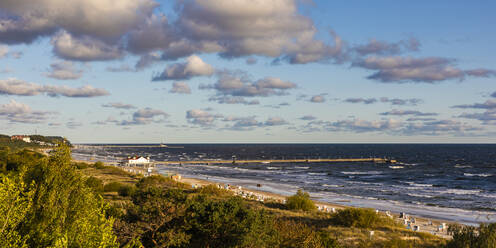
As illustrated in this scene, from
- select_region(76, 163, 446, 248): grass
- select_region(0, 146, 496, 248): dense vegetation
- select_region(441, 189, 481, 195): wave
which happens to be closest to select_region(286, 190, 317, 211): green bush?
select_region(76, 163, 446, 248): grass

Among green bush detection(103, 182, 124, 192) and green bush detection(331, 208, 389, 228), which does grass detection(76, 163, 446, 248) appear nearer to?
green bush detection(331, 208, 389, 228)

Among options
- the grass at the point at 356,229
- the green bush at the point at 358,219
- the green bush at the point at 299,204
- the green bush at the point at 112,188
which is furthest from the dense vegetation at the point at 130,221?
the green bush at the point at 112,188

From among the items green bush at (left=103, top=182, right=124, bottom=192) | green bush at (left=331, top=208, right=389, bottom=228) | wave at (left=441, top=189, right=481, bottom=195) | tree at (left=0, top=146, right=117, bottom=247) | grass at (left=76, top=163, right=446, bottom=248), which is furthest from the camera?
wave at (left=441, top=189, right=481, bottom=195)

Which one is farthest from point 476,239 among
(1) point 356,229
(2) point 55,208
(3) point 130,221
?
(2) point 55,208

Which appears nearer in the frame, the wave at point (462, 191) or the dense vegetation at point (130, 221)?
the dense vegetation at point (130, 221)

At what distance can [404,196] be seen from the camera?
4588cm

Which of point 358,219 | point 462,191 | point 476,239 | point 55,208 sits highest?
point 55,208

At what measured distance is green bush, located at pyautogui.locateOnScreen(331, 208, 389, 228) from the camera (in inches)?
927

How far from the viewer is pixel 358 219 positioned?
939 inches

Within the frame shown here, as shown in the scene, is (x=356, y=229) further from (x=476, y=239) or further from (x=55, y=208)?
(x=55, y=208)

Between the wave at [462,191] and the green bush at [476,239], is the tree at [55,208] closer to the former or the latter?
the green bush at [476,239]

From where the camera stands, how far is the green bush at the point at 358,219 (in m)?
23.5

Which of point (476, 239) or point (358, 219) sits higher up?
point (476, 239)

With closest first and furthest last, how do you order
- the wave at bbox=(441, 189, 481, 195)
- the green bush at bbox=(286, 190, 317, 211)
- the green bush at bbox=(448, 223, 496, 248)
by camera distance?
the green bush at bbox=(448, 223, 496, 248), the green bush at bbox=(286, 190, 317, 211), the wave at bbox=(441, 189, 481, 195)
